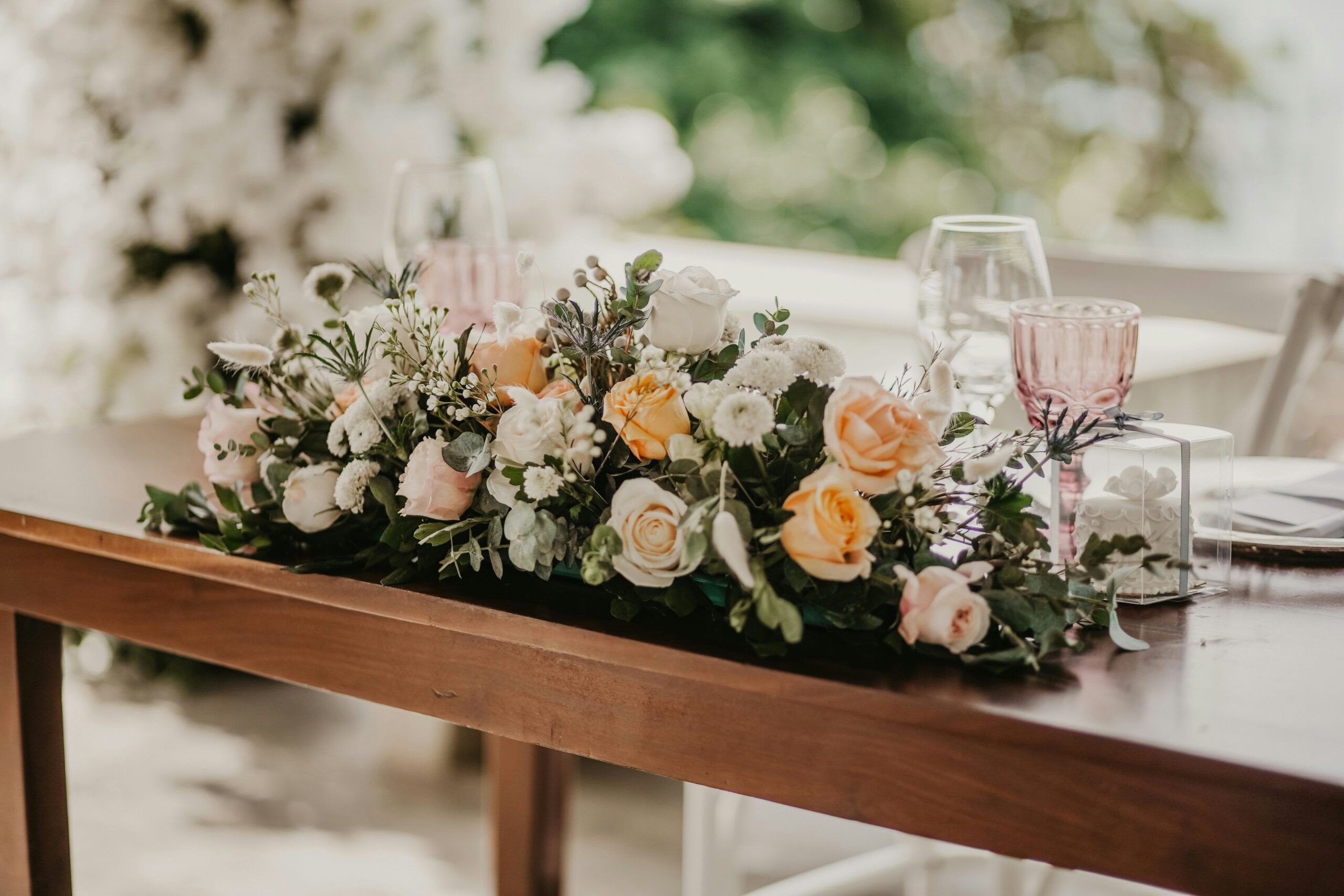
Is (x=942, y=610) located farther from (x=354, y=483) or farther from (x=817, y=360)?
(x=354, y=483)

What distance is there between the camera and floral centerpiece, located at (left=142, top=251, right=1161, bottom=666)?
723 mm

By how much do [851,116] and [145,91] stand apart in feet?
16.7

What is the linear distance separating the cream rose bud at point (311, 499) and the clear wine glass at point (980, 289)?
48 centimetres

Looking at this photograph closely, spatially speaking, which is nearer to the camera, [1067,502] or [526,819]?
[1067,502]

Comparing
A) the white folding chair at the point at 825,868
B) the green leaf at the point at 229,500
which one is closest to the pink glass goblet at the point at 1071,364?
the green leaf at the point at 229,500

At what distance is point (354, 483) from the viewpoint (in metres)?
0.87

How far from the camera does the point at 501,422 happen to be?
2.65ft

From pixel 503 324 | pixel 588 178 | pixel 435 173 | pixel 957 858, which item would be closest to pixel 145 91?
pixel 588 178

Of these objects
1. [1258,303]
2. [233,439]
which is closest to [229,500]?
[233,439]

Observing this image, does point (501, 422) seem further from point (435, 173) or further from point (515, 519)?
A: point (435, 173)

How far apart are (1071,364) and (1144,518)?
0.12 metres

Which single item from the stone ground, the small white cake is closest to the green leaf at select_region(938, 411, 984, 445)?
the small white cake

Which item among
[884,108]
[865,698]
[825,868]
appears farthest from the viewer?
[884,108]

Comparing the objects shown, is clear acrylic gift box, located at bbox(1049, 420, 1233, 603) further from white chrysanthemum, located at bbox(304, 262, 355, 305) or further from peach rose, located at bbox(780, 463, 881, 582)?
white chrysanthemum, located at bbox(304, 262, 355, 305)
